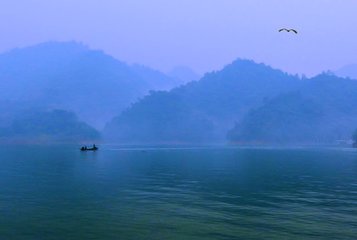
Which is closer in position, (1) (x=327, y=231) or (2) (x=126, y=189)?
(1) (x=327, y=231)

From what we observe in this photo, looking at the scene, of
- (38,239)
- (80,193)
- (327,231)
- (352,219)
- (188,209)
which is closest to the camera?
(38,239)

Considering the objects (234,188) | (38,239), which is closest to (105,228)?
(38,239)

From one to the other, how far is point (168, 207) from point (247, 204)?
9.96 metres

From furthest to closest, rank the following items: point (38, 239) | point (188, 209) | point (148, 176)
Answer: point (148, 176)
point (188, 209)
point (38, 239)

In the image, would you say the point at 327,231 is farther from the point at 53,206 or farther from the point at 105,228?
the point at 53,206

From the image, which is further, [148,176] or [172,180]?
[148,176]

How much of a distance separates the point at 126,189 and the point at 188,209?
2008 centimetres

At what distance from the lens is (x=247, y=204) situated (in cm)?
5512

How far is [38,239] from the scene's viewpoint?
1444 inches

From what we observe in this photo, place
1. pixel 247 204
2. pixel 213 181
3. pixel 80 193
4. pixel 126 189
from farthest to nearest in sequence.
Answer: pixel 213 181
pixel 126 189
pixel 80 193
pixel 247 204

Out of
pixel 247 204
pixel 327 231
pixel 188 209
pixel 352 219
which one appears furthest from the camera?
pixel 247 204

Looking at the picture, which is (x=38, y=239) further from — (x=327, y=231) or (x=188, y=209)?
(x=327, y=231)

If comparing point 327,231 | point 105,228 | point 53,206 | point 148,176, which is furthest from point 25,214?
point 148,176

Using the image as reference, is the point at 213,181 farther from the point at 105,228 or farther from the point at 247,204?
the point at 105,228
